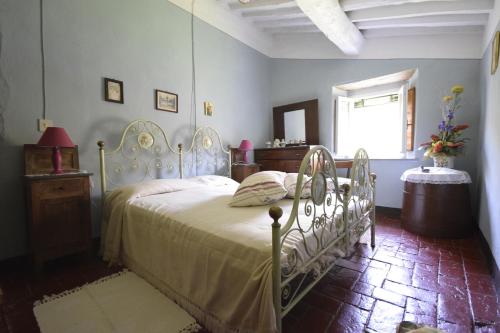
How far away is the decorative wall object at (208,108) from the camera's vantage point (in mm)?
3399

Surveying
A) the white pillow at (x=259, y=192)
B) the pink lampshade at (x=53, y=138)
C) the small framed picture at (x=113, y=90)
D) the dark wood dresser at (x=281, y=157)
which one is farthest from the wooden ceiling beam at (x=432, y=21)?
the pink lampshade at (x=53, y=138)

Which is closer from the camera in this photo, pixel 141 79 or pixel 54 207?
pixel 54 207

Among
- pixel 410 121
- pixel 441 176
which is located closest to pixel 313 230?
pixel 441 176

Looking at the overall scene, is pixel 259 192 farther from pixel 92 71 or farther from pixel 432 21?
pixel 432 21

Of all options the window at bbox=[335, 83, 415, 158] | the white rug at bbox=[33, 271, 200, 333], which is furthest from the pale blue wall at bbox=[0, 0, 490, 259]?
the white rug at bbox=[33, 271, 200, 333]

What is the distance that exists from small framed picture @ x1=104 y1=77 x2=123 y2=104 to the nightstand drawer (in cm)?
93

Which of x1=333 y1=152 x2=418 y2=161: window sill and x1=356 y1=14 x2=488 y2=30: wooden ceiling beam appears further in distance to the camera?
x1=333 y1=152 x2=418 y2=161: window sill

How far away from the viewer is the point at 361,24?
Answer: 3.19 metres

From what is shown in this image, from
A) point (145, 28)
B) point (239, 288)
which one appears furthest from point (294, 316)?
point (145, 28)

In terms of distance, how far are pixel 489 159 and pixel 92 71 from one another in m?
3.98

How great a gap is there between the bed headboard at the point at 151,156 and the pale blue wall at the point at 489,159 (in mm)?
3064

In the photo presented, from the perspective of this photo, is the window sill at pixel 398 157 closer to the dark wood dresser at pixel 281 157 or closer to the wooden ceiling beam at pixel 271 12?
the dark wood dresser at pixel 281 157

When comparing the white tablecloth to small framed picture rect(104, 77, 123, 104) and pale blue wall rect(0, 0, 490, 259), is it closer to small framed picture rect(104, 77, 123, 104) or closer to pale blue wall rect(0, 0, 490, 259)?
pale blue wall rect(0, 0, 490, 259)

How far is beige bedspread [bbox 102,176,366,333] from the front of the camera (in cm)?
101
